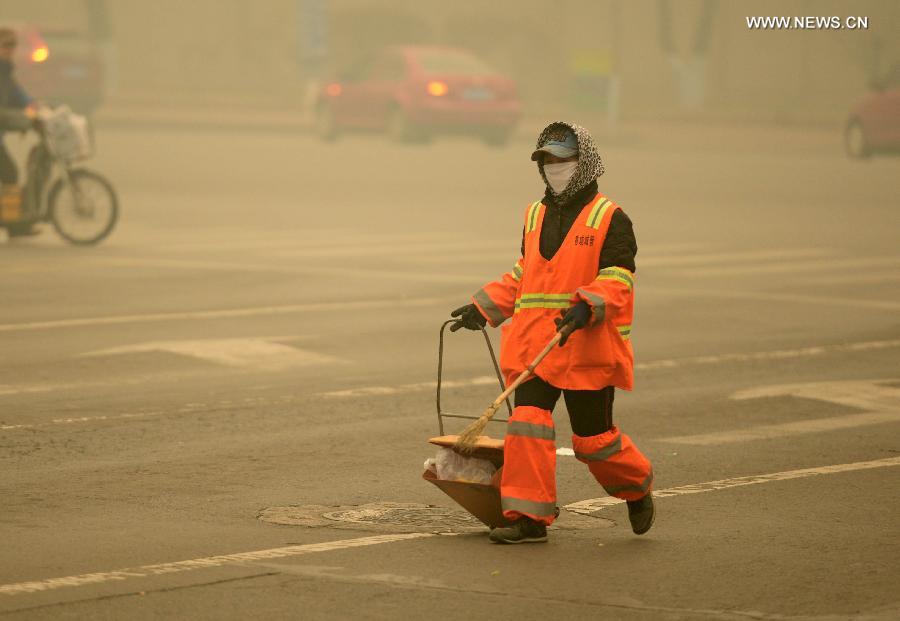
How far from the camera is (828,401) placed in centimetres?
1049

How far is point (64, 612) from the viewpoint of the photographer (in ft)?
19.5

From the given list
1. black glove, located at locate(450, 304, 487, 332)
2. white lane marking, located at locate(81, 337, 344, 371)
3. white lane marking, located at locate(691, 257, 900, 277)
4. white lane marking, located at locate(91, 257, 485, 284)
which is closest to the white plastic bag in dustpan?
black glove, located at locate(450, 304, 487, 332)

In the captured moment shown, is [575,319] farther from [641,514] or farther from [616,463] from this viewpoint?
[641,514]

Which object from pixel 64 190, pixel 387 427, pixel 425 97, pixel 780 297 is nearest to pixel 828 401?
pixel 387 427

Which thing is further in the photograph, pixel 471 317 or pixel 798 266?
pixel 798 266

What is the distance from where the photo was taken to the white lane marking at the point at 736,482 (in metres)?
7.86

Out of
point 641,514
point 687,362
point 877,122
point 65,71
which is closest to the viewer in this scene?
point 641,514

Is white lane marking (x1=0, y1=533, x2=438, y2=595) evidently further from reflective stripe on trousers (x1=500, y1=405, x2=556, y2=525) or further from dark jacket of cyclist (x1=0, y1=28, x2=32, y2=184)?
dark jacket of cyclist (x1=0, y1=28, x2=32, y2=184)

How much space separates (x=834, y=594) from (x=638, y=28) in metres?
52.1

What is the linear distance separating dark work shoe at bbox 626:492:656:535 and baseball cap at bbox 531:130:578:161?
1295mm

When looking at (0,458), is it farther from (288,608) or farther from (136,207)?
(136,207)

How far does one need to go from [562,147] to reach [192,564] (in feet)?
6.66

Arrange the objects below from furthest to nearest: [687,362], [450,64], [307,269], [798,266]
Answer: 1. [450,64]
2. [798,266]
3. [307,269]
4. [687,362]

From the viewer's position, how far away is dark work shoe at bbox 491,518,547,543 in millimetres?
7012
